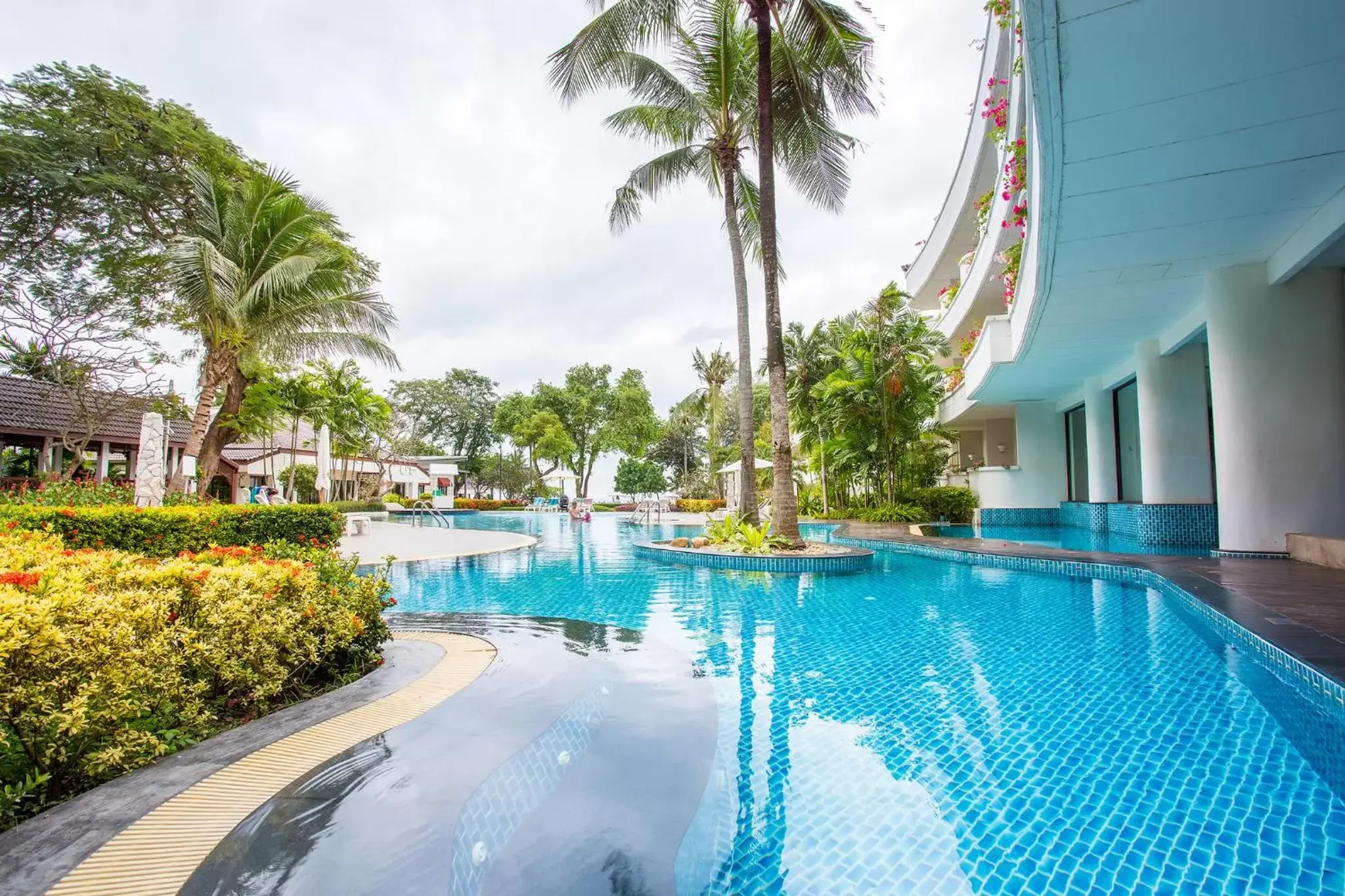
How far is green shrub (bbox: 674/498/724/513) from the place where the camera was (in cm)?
2841

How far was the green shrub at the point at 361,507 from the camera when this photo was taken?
21.9 m

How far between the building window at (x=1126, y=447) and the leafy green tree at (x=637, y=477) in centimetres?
3022

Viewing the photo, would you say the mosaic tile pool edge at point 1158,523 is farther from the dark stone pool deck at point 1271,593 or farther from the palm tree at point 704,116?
the palm tree at point 704,116

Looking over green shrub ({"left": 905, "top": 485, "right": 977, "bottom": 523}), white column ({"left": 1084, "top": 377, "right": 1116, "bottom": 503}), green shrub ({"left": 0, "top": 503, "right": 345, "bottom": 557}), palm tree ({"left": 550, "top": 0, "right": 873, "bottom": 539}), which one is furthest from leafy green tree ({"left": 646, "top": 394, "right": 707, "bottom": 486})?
green shrub ({"left": 0, "top": 503, "right": 345, "bottom": 557})

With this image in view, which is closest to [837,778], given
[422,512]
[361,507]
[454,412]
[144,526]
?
[144,526]

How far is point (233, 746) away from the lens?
2676 mm

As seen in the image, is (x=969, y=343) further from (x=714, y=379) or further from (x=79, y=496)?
(x=714, y=379)

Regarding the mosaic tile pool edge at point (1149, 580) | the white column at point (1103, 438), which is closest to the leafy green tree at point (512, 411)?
the mosaic tile pool edge at point (1149, 580)

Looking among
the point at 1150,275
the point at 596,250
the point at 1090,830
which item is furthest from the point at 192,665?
the point at 596,250

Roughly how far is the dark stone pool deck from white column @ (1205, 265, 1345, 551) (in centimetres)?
66

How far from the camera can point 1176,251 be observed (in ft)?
22.4

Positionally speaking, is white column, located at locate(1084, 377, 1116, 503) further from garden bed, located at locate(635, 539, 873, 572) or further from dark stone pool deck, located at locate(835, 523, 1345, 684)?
garden bed, located at locate(635, 539, 873, 572)

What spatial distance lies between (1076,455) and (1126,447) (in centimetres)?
327

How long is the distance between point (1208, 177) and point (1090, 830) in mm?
5403
